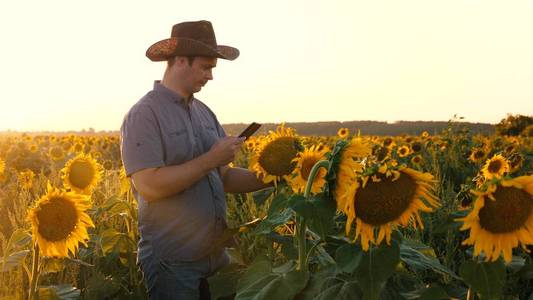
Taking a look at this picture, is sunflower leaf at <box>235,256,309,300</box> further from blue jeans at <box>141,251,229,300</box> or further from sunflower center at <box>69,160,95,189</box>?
sunflower center at <box>69,160,95,189</box>

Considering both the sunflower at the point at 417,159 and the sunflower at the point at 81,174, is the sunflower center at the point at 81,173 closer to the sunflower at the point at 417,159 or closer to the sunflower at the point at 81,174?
the sunflower at the point at 81,174

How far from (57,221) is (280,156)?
110 cm

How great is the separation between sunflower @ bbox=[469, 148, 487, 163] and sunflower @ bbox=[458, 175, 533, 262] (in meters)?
7.57

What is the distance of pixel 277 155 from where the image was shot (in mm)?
2707

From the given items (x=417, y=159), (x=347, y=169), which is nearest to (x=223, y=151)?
(x=347, y=169)

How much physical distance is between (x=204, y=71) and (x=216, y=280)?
48.3 inches

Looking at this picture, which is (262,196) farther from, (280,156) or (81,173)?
(81,173)

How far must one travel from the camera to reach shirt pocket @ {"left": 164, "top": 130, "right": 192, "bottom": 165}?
3.33 m

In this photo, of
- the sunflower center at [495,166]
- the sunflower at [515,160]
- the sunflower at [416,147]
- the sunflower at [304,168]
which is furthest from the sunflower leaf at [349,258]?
the sunflower at [416,147]

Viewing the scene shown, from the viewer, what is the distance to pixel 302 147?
8.61ft

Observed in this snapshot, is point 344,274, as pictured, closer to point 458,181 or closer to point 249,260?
point 249,260

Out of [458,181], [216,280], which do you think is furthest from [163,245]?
[458,181]

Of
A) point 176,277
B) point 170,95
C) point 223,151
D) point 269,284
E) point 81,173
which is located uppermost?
point 170,95

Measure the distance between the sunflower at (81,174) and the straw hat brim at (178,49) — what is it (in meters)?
1.29
